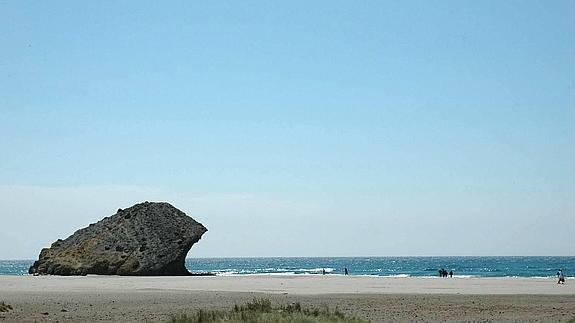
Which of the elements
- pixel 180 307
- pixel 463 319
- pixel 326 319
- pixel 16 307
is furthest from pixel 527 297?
pixel 16 307

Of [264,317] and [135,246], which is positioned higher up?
[135,246]

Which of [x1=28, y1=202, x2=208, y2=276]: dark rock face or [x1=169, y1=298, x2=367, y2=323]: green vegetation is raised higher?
[x1=28, y1=202, x2=208, y2=276]: dark rock face

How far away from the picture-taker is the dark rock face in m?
56.4

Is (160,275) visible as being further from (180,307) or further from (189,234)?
(180,307)

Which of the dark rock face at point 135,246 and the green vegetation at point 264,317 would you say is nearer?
the green vegetation at point 264,317

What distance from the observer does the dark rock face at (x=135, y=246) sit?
5641 cm

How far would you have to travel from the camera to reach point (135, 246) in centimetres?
5738

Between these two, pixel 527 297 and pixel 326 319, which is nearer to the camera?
pixel 326 319

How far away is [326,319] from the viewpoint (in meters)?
18.4

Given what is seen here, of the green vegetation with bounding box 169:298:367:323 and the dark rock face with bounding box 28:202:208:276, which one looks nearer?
the green vegetation with bounding box 169:298:367:323

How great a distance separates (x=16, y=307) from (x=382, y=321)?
1271 centimetres

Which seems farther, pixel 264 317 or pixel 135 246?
pixel 135 246

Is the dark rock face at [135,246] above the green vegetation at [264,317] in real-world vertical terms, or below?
above

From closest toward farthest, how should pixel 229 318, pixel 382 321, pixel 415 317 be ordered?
pixel 229 318 → pixel 382 321 → pixel 415 317
